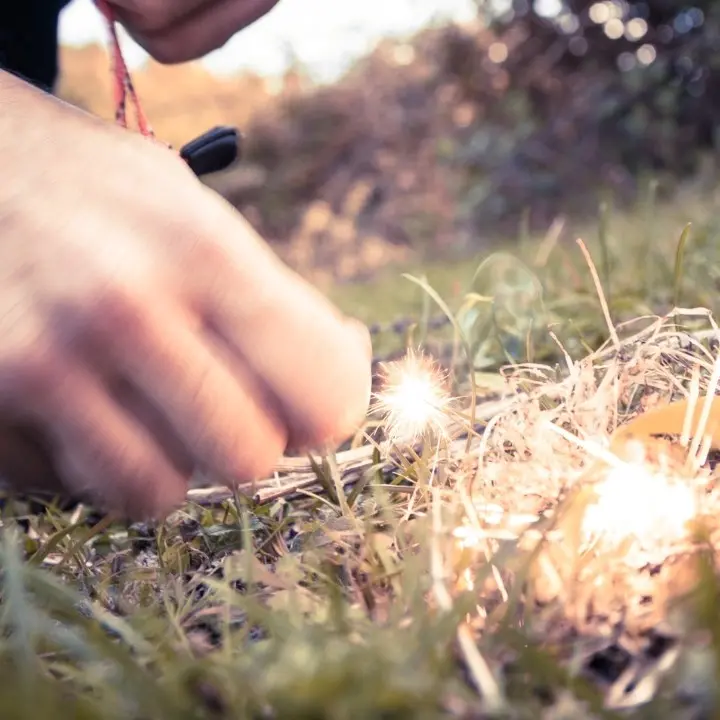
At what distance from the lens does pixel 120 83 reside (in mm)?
914

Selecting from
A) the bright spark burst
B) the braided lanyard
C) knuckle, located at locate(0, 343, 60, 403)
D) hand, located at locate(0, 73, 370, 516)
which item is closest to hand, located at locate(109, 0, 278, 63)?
the braided lanyard

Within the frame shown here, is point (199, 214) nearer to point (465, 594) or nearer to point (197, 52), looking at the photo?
point (465, 594)

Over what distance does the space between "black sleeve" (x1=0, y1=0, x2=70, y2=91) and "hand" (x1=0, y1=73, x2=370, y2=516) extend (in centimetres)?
120

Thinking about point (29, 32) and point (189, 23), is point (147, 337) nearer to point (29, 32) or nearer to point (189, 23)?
point (189, 23)

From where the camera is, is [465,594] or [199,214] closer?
[465,594]

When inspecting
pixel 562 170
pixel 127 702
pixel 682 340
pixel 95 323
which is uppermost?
pixel 95 323

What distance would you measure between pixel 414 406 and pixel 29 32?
54.3 inches

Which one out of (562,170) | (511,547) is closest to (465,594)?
(511,547)

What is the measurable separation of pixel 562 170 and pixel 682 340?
4.52 metres

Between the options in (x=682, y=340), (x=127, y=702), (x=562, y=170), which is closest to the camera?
(x=127, y=702)

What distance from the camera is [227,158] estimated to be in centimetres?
86

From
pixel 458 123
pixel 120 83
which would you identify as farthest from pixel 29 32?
pixel 458 123

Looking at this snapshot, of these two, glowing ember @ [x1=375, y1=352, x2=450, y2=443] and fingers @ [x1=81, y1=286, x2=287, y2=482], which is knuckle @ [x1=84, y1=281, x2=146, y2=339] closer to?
fingers @ [x1=81, y1=286, x2=287, y2=482]

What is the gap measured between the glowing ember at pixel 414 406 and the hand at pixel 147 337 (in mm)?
112
